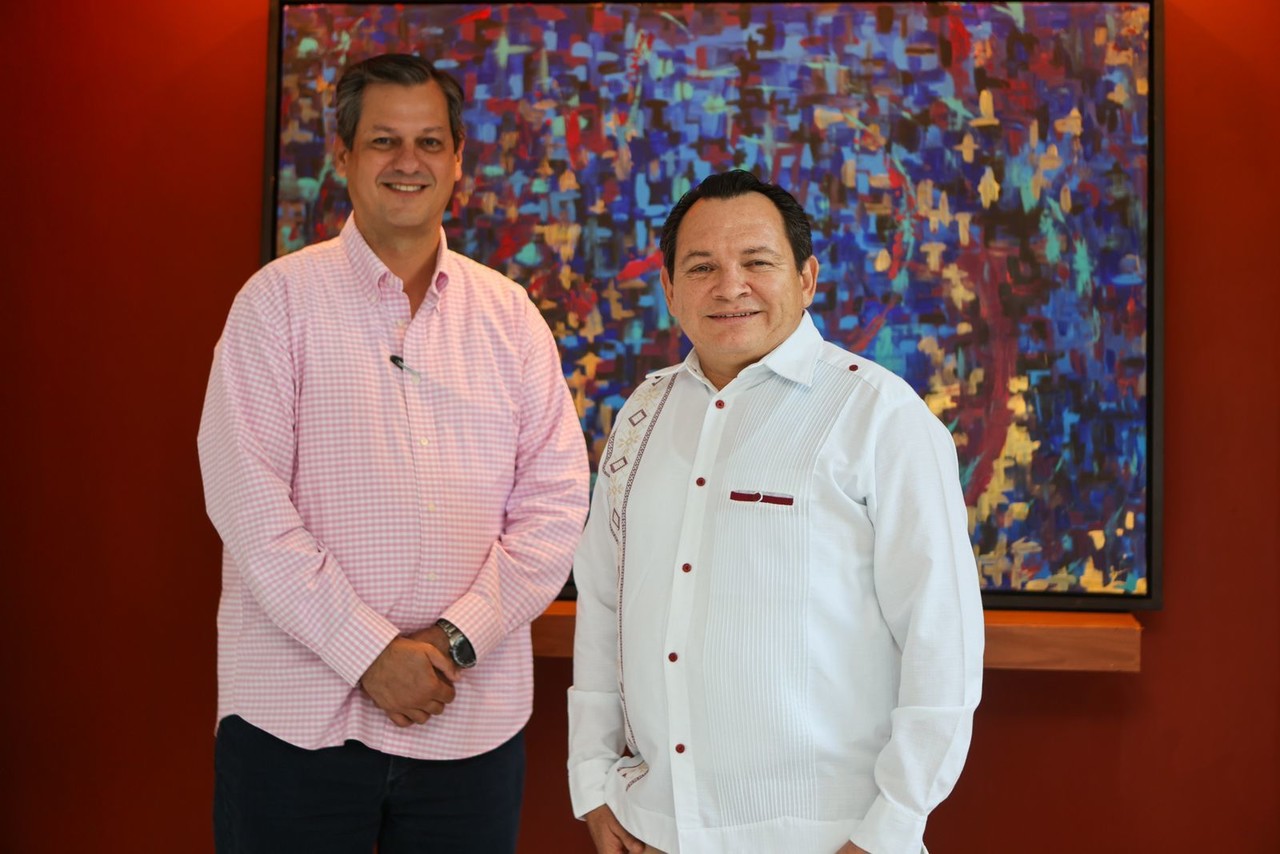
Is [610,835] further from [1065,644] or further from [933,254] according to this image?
[933,254]

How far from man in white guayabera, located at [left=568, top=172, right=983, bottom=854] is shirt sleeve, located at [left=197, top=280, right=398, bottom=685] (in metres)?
0.57

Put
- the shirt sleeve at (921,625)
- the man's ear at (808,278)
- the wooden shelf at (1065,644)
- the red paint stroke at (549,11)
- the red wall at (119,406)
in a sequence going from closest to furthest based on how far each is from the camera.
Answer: the shirt sleeve at (921,625), the man's ear at (808,278), the wooden shelf at (1065,644), the red paint stroke at (549,11), the red wall at (119,406)

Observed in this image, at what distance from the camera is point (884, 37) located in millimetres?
3008

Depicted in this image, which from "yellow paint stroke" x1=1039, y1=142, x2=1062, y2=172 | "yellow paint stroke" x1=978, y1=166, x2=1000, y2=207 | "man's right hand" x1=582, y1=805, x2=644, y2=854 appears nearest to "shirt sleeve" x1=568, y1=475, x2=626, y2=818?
"man's right hand" x1=582, y1=805, x2=644, y2=854

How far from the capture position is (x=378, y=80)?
7.38ft

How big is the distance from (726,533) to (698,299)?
1.10 ft

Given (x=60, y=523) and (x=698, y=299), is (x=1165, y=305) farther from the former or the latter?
(x=60, y=523)

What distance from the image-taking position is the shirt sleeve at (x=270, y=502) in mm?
2053

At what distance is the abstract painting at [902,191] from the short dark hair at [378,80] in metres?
0.80

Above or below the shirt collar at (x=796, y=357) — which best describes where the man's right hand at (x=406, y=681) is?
below

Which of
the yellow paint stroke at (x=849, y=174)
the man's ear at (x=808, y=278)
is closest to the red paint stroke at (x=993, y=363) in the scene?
the yellow paint stroke at (x=849, y=174)

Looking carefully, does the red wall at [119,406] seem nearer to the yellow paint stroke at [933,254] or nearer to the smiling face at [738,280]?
the yellow paint stroke at [933,254]

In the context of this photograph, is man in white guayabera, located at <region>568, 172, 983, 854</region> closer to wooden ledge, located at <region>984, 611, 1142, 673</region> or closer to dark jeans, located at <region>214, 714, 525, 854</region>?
dark jeans, located at <region>214, 714, 525, 854</region>

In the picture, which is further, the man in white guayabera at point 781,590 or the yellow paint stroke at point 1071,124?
the yellow paint stroke at point 1071,124
